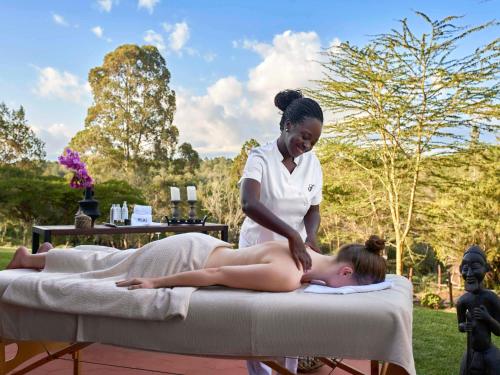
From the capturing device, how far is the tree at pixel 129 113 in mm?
14680

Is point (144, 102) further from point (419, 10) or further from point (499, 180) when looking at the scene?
point (499, 180)

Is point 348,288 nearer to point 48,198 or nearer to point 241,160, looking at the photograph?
point 48,198

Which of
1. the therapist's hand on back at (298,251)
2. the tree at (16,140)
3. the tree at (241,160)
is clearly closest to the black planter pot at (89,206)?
the therapist's hand on back at (298,251)

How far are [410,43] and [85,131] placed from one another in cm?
912

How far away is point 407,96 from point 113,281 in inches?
341

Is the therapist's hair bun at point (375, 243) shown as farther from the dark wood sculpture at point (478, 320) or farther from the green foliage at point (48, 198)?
the green foliage at point (48, 198)

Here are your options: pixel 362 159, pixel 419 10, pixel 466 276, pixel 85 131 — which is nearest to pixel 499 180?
pixel 362 159

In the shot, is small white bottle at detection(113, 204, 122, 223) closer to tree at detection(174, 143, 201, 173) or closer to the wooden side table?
the wooden side table

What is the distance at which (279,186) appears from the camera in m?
2.01

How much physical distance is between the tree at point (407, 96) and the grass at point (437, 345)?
4203mm

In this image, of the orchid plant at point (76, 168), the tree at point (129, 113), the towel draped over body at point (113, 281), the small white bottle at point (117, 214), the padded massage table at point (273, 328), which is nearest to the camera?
the padded massage table at point (273, 328)

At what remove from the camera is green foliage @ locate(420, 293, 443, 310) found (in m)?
8.92

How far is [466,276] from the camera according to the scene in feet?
5.90

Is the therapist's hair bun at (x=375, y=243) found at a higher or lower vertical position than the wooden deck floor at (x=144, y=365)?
higher
